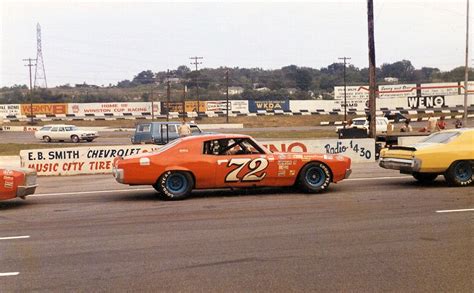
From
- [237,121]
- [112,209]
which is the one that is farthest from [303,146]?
[237,121]

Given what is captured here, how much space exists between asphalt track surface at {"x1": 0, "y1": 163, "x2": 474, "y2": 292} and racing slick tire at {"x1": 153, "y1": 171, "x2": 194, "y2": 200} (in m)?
0.26

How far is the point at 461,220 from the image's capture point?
28.6ft

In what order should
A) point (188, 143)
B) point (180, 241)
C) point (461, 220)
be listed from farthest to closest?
point (188, 143), point (461, 220), point (180, 241)

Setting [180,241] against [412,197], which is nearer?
[180,241]

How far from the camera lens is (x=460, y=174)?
1240cm

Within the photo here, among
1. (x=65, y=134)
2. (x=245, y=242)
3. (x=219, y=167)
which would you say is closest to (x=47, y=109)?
(x=65, y=134)

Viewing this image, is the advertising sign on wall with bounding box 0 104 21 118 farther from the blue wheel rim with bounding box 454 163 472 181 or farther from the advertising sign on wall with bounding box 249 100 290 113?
the blue wheel rim with bounding box 454 163 472 181

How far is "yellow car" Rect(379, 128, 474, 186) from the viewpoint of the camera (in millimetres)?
12258

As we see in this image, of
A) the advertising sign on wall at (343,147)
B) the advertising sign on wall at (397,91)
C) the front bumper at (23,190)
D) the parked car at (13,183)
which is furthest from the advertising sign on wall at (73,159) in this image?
the advertising sign on wall at (397,91)

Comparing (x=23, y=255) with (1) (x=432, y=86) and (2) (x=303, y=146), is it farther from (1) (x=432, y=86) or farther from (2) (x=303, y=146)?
(1) (x=432, y=86)

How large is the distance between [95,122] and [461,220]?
62647 mm

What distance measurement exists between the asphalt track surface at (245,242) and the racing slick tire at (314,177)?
24 cm

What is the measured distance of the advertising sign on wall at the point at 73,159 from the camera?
1802 cm

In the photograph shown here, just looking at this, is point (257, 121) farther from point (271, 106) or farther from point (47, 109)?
point (47, 109)
